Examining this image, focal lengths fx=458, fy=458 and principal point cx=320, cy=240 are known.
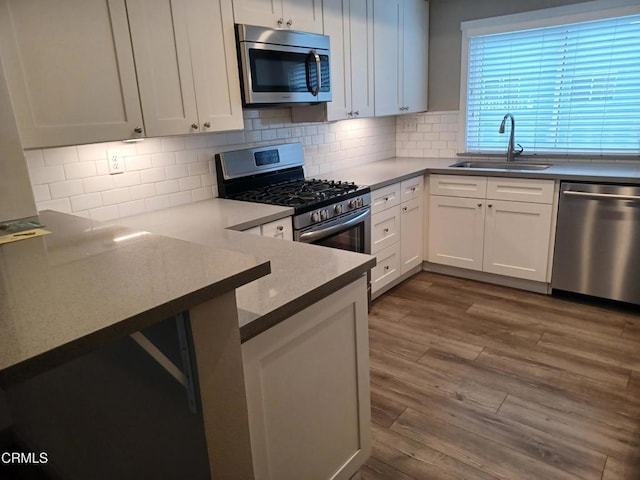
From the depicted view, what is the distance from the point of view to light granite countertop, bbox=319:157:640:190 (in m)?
3.14

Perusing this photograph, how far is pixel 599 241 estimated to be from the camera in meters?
3.21

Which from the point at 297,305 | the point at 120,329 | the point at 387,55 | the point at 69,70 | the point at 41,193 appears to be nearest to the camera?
the point at 120,329

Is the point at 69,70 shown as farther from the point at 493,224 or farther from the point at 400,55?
the point at 493,224

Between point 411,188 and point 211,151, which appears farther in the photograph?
point 411,188

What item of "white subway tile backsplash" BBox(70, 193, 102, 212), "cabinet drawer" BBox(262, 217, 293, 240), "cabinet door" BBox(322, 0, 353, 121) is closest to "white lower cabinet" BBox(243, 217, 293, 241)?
"cabinet drawer" BBox(262, 217, 293, 240)

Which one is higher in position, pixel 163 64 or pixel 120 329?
pixel 163 64

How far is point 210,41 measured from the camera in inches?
92.9

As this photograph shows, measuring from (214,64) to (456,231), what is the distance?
2.41 meters

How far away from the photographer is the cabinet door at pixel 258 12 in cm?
247

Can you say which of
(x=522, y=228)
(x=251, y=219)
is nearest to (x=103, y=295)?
(x=251, y=219)

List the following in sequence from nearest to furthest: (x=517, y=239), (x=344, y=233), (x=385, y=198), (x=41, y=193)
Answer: (x=41, y=193)
(x=344, y=233)
(x=385, y=198)
(x=517, y=239)

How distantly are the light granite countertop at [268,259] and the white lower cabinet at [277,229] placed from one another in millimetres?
35

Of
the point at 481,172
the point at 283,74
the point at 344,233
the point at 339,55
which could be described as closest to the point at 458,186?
the point at 481,172

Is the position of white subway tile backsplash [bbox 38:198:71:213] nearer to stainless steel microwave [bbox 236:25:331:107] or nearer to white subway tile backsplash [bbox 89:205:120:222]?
white subway tile backsplash [bbox 89:205:120:222]
